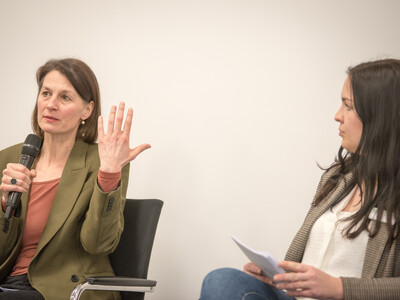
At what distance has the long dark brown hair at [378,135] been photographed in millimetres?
1633

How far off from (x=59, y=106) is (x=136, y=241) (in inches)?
26.7

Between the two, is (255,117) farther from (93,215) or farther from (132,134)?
(93,215)

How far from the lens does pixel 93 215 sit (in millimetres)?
2002

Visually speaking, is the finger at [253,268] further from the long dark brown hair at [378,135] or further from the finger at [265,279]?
the long dark brown hair at [378,135]

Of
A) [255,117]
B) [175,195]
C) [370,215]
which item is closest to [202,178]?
[175,195]

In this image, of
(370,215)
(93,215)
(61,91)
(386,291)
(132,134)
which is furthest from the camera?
(132,134)

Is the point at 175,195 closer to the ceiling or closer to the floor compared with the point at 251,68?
closer to the floor

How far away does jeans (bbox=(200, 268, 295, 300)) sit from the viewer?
4.74ft

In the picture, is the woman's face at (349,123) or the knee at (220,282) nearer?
the knee at (220,282)

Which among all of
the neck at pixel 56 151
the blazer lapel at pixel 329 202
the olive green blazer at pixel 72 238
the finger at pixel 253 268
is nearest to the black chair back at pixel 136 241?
the olive green blazer at pixel 72 238

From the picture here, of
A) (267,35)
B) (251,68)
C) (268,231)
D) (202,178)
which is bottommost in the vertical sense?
(268,231)

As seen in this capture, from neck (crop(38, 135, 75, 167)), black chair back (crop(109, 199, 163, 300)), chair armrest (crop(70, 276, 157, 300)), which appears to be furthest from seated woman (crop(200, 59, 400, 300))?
neck (crop(38, 135, 75, 167))

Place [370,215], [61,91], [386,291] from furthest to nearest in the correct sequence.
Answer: [61,91], [370,215], [386,291]

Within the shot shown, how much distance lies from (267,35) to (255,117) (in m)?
0.41
